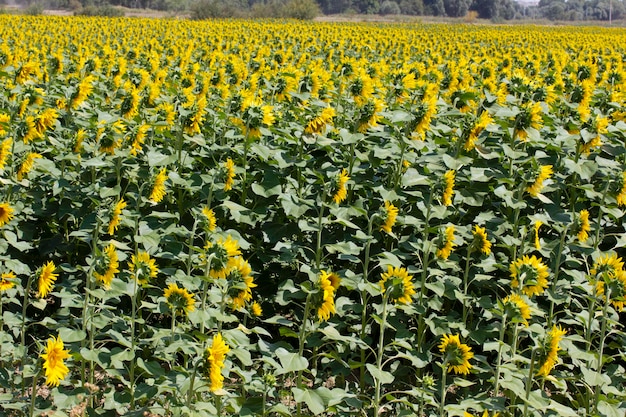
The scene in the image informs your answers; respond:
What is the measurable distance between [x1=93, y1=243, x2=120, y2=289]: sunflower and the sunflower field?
0.5 inches

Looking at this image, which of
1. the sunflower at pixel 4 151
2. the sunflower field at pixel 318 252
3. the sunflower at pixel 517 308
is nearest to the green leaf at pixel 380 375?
the sunflower field at pixel 318 252

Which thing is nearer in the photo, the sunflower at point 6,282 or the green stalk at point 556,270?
the sunflower at point 6,282

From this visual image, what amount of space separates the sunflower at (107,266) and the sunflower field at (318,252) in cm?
1

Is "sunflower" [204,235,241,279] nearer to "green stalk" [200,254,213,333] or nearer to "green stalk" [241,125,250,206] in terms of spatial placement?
"green stalk" [200,254,213,333]

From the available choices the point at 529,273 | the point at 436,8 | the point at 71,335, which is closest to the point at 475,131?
the point at 529,273

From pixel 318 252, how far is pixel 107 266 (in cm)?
103

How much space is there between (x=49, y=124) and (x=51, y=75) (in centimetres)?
176

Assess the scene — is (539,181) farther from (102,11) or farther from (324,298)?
(102,11)

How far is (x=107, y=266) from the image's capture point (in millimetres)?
3059

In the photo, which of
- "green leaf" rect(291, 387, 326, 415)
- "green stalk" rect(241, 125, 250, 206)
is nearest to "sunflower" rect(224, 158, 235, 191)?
"green stalk" rect(241, 125, 250, 206)

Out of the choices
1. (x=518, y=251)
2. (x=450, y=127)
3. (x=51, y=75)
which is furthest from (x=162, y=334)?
(x=51, y=75)

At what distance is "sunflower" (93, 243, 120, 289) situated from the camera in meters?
3.05

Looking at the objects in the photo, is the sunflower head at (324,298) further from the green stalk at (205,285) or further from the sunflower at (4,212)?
the sunflower at (4,212)

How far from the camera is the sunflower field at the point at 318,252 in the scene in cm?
311
